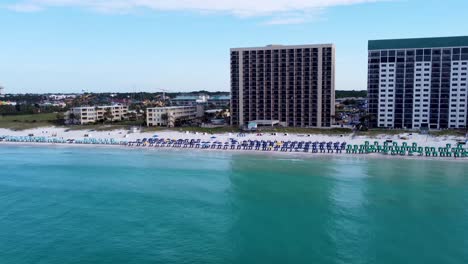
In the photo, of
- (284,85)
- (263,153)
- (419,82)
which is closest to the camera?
(263,153)

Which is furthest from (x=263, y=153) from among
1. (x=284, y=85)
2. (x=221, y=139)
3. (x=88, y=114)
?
(x=88, y=114)

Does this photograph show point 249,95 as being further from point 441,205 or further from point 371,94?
point 441,205

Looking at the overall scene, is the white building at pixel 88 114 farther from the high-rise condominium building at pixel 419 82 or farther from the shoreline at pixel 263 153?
the high-rise condominium building at pixel 419 82

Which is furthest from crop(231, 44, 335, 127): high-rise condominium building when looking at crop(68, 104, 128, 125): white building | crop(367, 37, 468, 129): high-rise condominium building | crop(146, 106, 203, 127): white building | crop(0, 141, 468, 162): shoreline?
crop(68, 104, 128, 125): white building

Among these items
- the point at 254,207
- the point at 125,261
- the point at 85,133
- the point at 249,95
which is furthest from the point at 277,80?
the point at 125,261

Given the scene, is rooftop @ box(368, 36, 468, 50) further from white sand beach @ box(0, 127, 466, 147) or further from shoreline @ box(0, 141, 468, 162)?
shoreline @ box(0, 141, 468, 162)

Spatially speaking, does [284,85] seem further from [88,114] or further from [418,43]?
[88,114]

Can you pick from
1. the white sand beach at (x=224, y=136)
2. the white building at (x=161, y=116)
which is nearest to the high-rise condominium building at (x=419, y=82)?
the white sand beach at (x=224, y=136)
